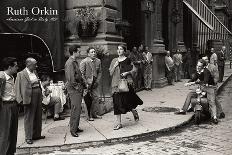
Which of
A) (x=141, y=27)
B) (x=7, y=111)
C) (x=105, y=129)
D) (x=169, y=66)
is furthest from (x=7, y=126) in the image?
(x=169, y=66)

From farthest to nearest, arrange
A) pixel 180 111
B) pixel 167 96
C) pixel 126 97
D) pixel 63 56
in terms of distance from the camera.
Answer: pixel 167 96 < pixel 63 56 < pixel 180 111 < pixel 126 97

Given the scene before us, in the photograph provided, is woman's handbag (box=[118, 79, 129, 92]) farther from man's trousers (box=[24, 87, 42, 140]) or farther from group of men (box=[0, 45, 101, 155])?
man's trousers (box=[24, 87, 42, 140])

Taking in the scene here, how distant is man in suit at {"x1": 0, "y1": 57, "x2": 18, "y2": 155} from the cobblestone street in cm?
116

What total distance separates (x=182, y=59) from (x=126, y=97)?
1230 centimetres

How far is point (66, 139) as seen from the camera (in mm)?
7562

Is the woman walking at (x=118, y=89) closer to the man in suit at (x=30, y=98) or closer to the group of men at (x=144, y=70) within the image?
the man in suit at (x=30, y=98)

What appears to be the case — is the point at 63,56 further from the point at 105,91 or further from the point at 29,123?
the point at 29,123

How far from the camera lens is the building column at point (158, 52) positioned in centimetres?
1645

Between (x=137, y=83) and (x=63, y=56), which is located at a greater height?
(x=63, y=56)

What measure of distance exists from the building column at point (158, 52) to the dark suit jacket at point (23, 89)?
9746mm

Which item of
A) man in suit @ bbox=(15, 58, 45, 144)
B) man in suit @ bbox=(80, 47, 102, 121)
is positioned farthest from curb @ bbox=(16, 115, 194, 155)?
man in suit @ bbox=(80, 47, 102, 121)

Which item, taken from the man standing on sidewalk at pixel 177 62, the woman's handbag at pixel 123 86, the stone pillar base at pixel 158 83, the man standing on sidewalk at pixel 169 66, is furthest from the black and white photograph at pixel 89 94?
the man standing on sidewalk at pixel 177 62

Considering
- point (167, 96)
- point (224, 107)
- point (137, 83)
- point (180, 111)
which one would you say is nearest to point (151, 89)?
point (137, 83)

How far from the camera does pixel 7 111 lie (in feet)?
19.8
